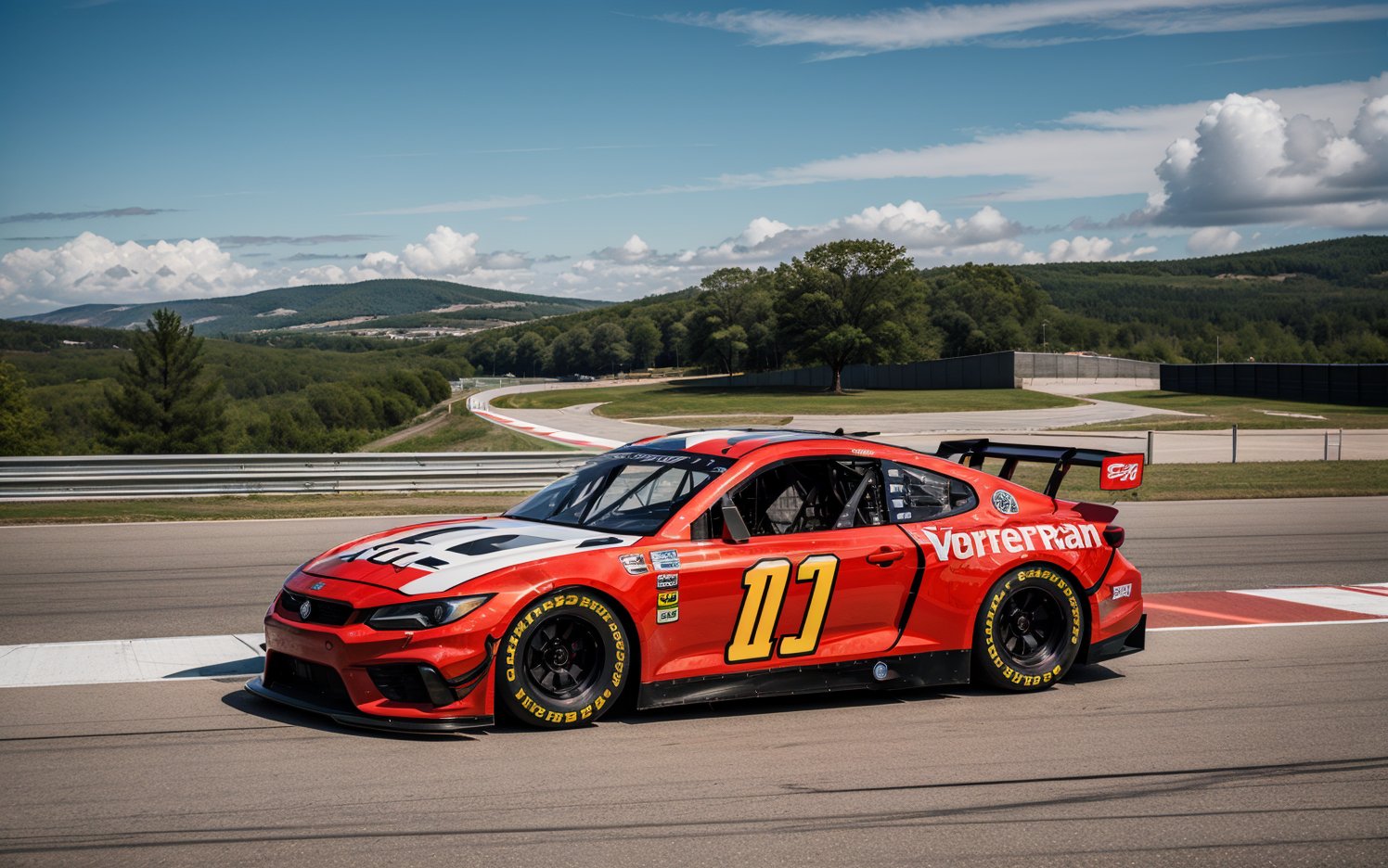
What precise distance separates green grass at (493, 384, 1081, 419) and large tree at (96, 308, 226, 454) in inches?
909

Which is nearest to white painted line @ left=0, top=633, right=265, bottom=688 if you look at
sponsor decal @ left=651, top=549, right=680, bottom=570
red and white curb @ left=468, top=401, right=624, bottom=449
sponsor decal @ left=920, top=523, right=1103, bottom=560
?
sponsor decal @ left=651, top=549, right=680, bottom=570

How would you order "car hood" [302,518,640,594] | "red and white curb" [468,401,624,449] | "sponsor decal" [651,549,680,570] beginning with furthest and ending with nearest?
"red and white curb" [468,401,624,449]
"sponsor decal" [651,549,680,570]
"car hood" [302,518,640,594]

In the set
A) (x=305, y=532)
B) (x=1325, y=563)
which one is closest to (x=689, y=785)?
(x=1325, y=563)

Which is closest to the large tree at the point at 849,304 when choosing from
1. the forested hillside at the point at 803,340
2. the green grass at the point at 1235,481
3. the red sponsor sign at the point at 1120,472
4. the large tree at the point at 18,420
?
the forested hillside at the point at 803,340

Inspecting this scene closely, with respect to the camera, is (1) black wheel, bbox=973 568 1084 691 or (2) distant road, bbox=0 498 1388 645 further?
(2) distant road, bbox=0 498 1388 645

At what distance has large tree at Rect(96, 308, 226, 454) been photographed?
88.1 m

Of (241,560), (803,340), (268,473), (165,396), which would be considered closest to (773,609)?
(241,560)

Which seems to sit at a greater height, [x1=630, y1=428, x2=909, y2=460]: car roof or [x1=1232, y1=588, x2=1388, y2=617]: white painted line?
[x1=630, y1=428, x2=909, y2=460]: car roof

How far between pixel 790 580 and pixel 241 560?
7.69m

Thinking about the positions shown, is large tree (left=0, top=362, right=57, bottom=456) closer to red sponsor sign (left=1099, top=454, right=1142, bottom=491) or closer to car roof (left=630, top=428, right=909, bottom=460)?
car roof (left=630, top=428, right=909, bottom=460)

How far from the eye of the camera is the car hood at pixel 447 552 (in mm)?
5840

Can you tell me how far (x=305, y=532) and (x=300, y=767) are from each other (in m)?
9.81

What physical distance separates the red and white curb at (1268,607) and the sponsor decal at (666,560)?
4.57 m

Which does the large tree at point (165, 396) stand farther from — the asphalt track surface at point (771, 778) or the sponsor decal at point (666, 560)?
the sponsor decal at point (666, 560)
